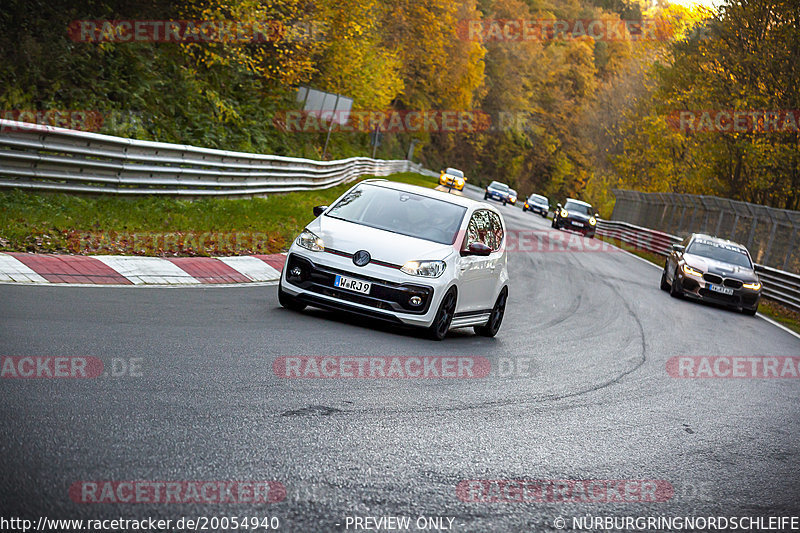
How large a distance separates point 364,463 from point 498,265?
270 inches

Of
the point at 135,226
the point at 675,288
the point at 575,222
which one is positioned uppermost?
the point at 135,226

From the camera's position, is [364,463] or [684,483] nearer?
[364,463]

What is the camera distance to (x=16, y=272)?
32.1 feet

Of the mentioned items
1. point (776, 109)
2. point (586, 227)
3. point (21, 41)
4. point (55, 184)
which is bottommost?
point (586, 227)

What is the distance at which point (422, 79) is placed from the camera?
252 feet

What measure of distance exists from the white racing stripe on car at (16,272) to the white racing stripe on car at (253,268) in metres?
3.45

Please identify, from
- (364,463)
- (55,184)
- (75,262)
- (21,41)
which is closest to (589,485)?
(364,463)

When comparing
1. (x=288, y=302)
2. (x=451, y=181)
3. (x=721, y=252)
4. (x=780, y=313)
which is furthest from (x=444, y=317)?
(x=451, y=181)

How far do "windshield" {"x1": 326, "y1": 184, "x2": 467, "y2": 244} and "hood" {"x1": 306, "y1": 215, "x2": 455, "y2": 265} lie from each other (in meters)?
0.20

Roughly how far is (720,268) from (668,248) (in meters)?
16.1

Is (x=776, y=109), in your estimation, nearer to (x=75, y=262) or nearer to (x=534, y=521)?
(x=75, y=262)

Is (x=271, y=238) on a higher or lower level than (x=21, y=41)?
lower

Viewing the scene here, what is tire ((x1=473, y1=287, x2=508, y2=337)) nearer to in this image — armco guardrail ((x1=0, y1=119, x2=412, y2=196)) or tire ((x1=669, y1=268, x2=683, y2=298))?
armco guardrail ((x1=0, y1=119, x2=412, y2=196))

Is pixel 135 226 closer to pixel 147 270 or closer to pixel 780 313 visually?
pixel 147 270
